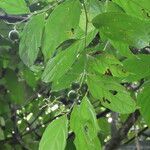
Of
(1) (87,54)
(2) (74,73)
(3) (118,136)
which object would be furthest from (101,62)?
(3) (118,136)

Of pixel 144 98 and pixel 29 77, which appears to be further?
pixel 29 77

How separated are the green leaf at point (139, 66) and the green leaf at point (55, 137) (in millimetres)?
209

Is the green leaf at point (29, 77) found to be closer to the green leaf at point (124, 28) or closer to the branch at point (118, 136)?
the branch at point (118, 136)

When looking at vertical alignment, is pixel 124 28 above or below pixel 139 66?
above

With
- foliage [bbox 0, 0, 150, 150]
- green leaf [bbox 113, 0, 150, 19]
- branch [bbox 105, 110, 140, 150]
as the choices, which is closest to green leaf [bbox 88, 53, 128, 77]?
foliage [bbox 0, 0, 150, 150]

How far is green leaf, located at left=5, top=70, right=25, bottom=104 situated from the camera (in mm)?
2363

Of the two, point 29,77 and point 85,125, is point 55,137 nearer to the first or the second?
point 85,125

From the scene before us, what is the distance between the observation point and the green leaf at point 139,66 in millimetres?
1020

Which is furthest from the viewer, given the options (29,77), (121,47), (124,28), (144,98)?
(29,77)

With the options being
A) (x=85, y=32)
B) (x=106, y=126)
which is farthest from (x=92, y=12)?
(x=106, y=126)

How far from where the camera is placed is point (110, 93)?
96 centimetres

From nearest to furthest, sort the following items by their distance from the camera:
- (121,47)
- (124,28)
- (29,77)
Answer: (124,28) < (121,47) < (29,77)

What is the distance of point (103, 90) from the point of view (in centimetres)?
93

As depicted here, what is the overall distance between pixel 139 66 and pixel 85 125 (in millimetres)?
215
